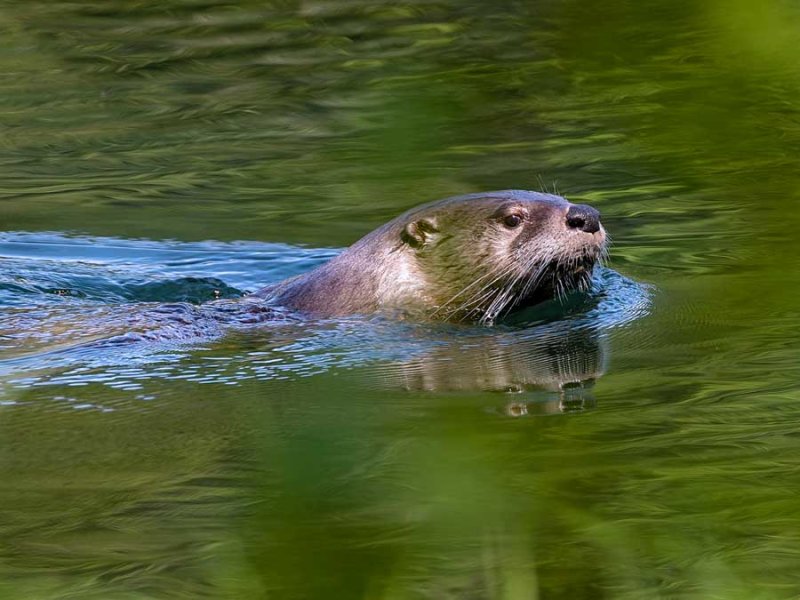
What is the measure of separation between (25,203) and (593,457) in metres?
5.61

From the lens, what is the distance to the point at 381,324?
5539 mm

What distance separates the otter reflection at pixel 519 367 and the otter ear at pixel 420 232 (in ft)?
Answer: 1.71

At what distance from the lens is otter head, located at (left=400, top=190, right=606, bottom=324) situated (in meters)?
5.40

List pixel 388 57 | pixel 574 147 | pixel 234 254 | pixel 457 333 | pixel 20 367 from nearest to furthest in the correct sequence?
pixel 20 367
pixel 457 333
pixel 234 254
pixel 574 147
pixel 388 57

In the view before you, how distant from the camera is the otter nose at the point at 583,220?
5352 millimetres

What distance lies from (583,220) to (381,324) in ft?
2.95

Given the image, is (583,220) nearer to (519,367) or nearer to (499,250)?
(499,250)

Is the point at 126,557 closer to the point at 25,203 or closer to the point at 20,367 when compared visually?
the point at 20,367

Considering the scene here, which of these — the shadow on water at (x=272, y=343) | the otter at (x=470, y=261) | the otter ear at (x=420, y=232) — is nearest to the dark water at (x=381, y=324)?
the shadow on water at (x=272, y=343)

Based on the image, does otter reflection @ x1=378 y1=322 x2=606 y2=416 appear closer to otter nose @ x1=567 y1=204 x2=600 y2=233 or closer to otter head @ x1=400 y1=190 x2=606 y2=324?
otter head @ x1=400 y1=190 x2=606 y2=324

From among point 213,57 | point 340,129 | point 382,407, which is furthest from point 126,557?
point 213,57

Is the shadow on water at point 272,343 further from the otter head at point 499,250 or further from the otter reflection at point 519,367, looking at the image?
the otter head at point 499,250

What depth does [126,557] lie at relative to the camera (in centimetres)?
275

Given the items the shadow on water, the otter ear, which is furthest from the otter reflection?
the otter ear
